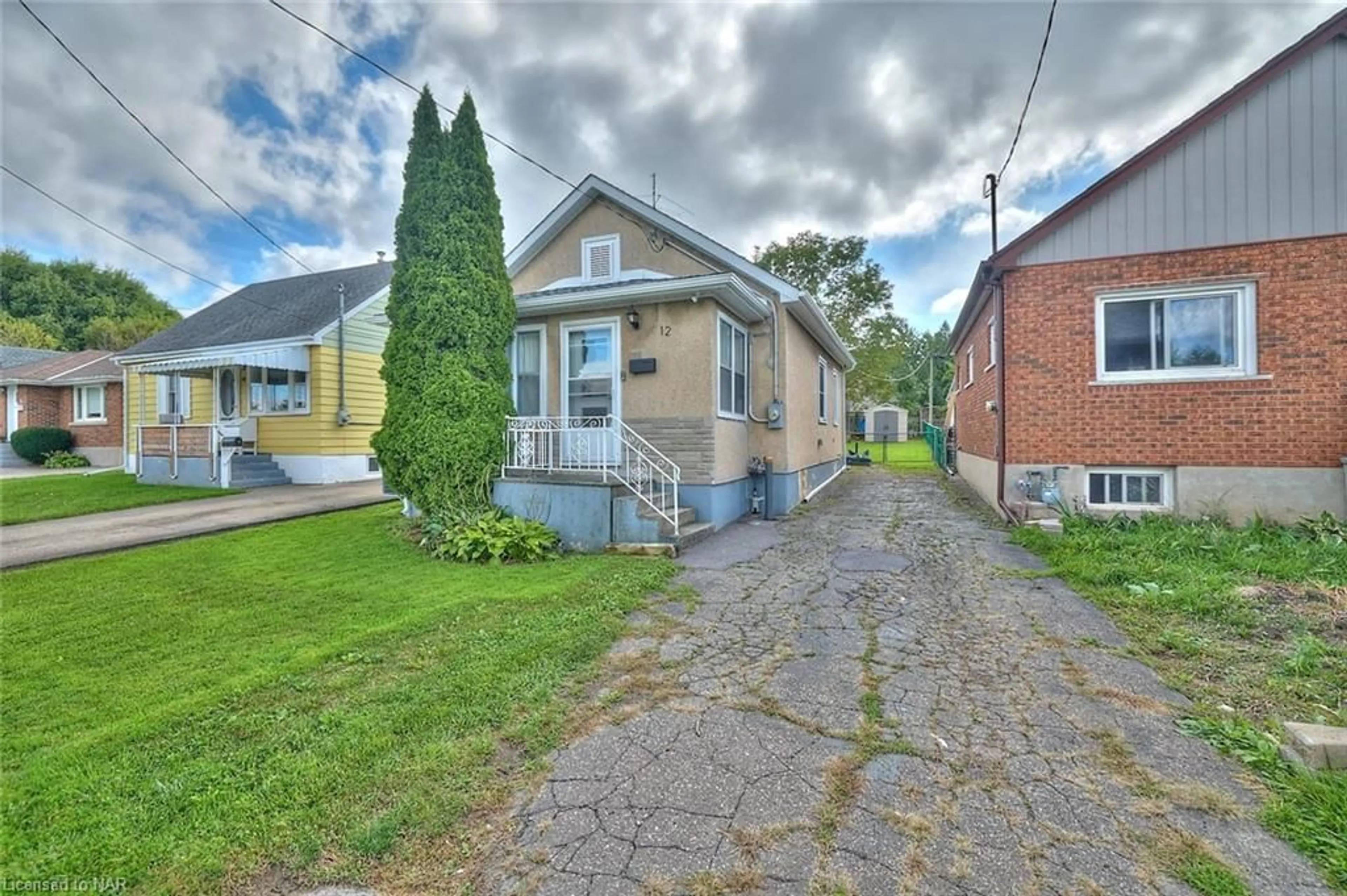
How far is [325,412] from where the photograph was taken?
14.3 meters

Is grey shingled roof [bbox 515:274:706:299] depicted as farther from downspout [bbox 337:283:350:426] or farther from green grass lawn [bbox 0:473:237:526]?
green grass lawn [bbox 0:473:237:526]

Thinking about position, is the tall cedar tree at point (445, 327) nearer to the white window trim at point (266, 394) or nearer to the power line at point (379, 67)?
the power line at point (379, 67)

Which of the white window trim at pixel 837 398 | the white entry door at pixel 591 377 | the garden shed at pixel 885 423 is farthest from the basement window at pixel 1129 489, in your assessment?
the garden shed at pixel 885 423

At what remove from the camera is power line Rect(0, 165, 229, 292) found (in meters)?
8.60

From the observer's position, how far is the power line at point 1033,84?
24.6 ft

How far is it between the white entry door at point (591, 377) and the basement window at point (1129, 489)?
6904mm

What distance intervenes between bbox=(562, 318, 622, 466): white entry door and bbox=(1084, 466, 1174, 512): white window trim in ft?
22.4

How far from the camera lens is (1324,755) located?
254cm

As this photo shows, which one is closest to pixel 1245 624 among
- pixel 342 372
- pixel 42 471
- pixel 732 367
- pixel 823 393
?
pixel 732 367

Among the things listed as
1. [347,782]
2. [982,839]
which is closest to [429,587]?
[347,782]

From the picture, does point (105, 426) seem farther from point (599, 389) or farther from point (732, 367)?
point (732, 367)

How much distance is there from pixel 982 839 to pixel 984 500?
10.1 metres

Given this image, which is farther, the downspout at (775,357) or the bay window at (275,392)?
the bay window at (275,392)

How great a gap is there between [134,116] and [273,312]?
10.2 metres
